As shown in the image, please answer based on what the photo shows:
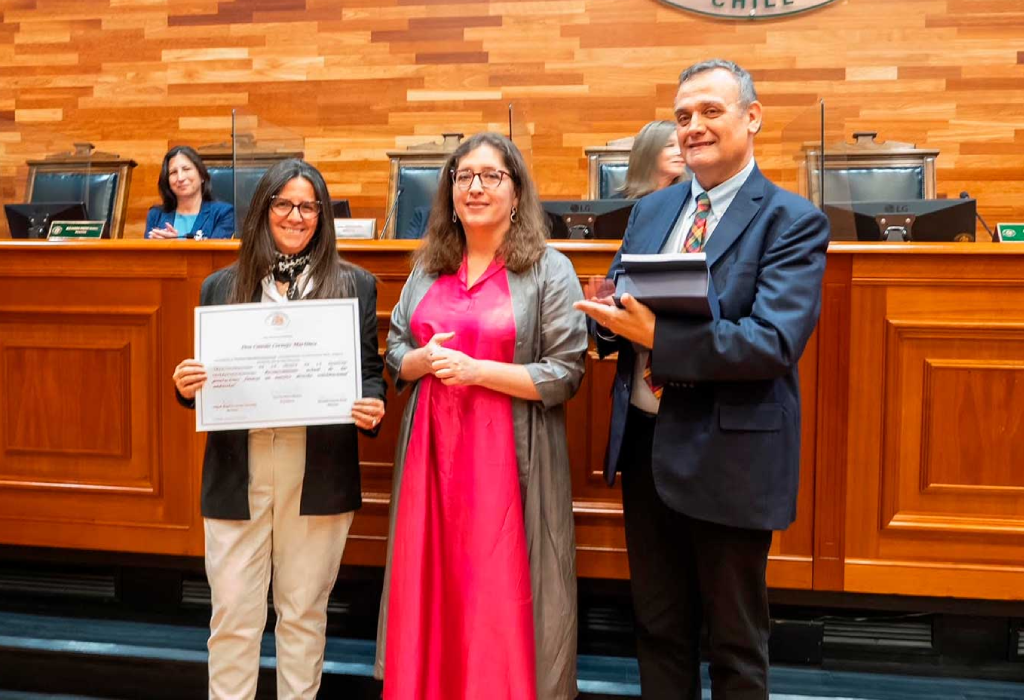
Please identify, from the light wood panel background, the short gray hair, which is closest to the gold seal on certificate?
the short gray hair

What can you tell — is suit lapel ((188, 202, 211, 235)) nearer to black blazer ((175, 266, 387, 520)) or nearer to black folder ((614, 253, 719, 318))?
black blazer ((175, 266, 387, 520))

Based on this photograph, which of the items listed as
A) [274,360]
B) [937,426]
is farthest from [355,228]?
[937,426]

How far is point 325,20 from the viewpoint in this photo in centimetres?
459

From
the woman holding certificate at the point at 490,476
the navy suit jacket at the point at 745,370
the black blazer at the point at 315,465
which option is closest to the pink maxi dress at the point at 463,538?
the woman holding certificate at the point at 490,476

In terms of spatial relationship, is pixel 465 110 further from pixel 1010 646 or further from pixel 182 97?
pixel 1010 646

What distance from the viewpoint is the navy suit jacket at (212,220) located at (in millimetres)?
3715

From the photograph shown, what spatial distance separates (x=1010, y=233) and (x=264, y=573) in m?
2.04

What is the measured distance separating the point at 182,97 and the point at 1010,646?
453cm

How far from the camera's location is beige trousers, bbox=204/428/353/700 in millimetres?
→ 1775

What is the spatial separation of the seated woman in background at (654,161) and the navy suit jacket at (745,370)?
1284 millimetres

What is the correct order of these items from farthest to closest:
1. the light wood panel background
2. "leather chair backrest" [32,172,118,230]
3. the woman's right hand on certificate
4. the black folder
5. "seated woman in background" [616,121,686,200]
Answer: the light wood panel background < "leather chair backrest" [32,172,118,230] < "seated woman in background" [616,121,686,200] < the woman's right hand on certificate < the black folder

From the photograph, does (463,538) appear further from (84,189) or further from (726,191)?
(84,189)

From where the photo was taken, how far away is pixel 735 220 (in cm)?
152

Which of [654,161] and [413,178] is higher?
[413,178]
